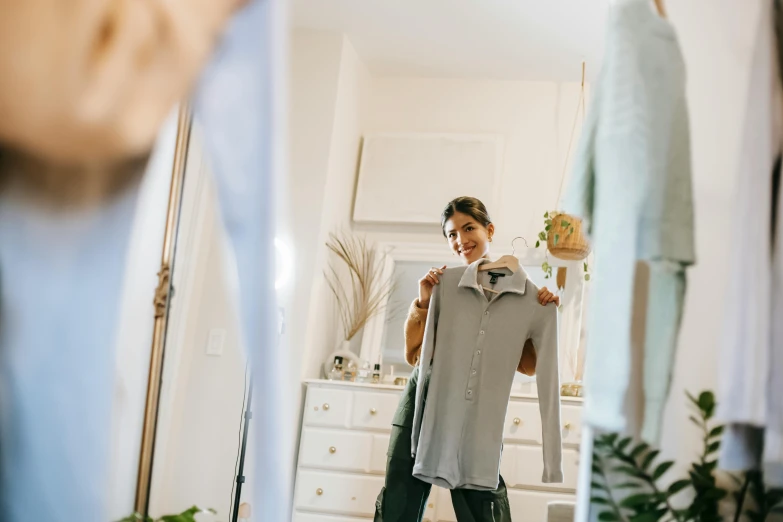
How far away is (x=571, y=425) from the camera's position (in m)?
2.33

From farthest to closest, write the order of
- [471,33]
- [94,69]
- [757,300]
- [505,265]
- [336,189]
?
[336,189] → [471,33] → [505,265] → [757,300] → [94,69]

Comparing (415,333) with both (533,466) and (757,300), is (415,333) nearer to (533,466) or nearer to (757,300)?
(533,466)

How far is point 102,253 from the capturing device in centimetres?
70

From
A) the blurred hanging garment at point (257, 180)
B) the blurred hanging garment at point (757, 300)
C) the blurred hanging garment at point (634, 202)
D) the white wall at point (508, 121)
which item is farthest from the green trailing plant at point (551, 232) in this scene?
the blurred hanging garment at point (257, 180)

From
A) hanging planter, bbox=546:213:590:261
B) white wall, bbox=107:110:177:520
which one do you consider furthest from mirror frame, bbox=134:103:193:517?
hanging planter, bbox=546:213:590:261

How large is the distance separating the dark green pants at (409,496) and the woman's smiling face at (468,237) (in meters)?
0.46

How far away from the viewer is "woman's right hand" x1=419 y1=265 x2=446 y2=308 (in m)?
1.86

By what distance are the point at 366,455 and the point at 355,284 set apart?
776mm

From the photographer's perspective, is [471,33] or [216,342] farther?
[471,33]

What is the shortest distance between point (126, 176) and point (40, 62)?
0.14 m

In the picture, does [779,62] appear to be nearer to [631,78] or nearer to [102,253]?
[631,78]

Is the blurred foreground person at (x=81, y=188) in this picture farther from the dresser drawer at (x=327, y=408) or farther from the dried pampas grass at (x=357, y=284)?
the dried pampas grass at (x=357, y=284)

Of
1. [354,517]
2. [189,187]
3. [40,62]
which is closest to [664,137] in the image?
[40,62]

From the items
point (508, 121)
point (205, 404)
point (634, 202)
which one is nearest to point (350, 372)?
point (205, 404)
